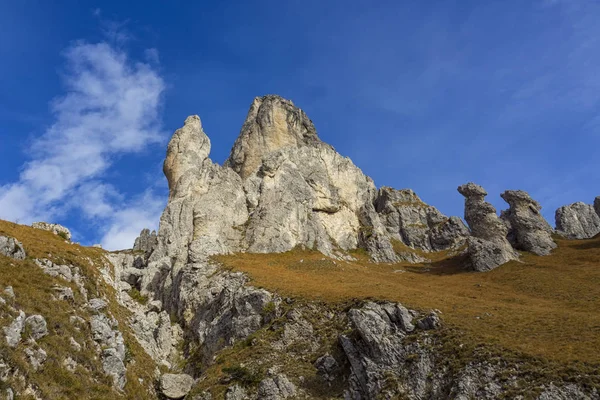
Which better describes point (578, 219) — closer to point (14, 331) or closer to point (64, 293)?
point (64, 293)

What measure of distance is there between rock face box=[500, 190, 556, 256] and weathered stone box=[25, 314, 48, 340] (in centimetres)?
7411

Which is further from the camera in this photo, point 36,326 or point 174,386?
point 174,386

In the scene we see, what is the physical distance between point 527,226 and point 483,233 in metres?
8.49

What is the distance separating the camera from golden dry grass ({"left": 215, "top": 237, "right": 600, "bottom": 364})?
29.6 m

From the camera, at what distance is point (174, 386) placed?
31031mm

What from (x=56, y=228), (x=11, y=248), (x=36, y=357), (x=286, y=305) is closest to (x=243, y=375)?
(x=286, y=305)

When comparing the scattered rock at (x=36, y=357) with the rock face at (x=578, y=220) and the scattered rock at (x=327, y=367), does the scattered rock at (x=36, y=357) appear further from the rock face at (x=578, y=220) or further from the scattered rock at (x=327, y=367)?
the rock face at (x=578, y=220)

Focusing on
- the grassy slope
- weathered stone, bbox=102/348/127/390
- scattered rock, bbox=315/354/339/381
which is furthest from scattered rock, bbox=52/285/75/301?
scattered rock, bbox=315/354/339/381

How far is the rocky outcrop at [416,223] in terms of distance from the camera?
322ft

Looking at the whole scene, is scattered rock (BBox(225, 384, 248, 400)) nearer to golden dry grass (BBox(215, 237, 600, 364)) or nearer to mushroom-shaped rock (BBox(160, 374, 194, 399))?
mushroom-shaped rock (BBox(160, 374, 194, 399))

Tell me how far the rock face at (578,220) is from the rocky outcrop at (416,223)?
32432 mm

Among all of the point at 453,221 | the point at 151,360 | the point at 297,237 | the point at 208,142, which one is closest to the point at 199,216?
the point at 297,237

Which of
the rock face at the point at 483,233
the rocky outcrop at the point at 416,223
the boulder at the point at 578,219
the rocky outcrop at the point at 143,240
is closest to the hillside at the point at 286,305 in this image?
the rock face at the point at 483,233

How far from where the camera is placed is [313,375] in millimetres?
32500
